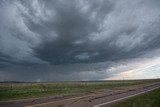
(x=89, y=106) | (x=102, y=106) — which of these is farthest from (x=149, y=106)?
(x=89, y=106)

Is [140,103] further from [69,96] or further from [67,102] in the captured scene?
[69,96]

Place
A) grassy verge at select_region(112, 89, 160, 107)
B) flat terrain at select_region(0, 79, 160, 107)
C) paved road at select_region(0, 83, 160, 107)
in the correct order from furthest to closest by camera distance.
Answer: flat terrain at select_region(0, 79, 160, 107)
paved road at select_region(0, 83, 160, 107)
grassy verge at select_region(112, 89, 160, 107)

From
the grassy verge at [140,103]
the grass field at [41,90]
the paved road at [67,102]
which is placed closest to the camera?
the grassy verge at [140,103]

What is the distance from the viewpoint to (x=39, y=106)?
13227mm

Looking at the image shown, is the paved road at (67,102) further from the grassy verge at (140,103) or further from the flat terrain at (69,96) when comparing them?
the grassy verge at (140,103)

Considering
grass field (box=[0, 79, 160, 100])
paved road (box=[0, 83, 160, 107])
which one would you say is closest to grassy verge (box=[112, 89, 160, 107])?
paved road (box=[0, 83, 160, 107])

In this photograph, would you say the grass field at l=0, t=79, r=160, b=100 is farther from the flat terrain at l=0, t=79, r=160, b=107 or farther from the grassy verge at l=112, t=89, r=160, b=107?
the grassy verge at l=112, t=89, r=160, b=107

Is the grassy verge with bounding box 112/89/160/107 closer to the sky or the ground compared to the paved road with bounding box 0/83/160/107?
closer to the ground

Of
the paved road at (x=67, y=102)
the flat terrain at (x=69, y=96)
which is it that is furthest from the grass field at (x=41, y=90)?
the paved road at (x=67, y=102)

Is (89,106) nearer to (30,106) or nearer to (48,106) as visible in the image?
(48,106)

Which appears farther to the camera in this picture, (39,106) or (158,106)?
(39,106)

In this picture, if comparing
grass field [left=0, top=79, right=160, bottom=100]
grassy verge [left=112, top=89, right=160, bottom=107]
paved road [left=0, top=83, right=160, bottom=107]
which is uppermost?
grass field [left=0, top=79, right=160, bottom=100]

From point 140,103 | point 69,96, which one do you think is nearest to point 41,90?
Answer: point 69,96

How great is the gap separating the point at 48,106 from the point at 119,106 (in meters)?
4.80
